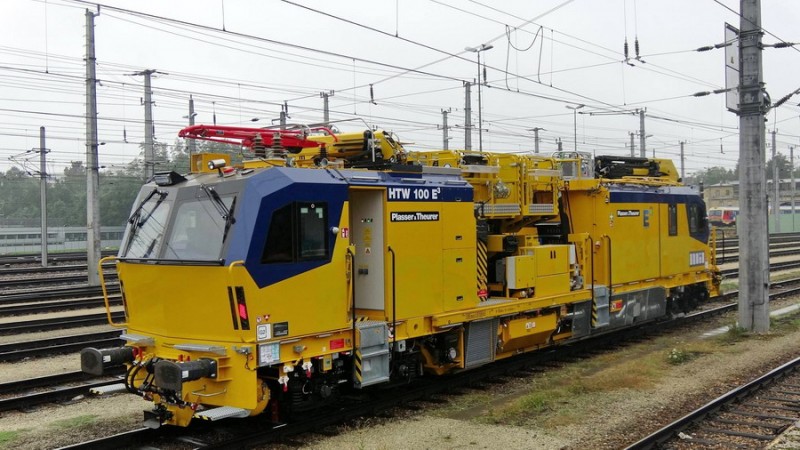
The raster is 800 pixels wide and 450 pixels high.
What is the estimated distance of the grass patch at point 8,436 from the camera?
25.6 feet

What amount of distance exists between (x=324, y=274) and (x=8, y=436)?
4090 millimetres

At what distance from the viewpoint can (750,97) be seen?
14.5 m

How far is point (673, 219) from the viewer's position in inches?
616

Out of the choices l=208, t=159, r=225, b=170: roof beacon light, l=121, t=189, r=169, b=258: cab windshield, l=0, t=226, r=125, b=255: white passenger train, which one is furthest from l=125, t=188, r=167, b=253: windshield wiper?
l=0, t=226, r=125, b=255: white passenger train

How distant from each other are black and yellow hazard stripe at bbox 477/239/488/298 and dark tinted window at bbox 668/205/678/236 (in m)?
6.53

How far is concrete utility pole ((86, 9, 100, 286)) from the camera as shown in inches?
906

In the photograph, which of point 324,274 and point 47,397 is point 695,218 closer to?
point 324,274

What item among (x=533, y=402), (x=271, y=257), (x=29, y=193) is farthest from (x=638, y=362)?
(x=29, y=193)

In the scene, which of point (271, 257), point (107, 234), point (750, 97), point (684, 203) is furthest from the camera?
point (107, 234)

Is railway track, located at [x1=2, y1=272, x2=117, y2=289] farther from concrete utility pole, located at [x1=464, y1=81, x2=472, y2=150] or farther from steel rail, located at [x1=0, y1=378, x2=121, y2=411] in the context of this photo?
steel rail, located at [x1=0, y1=378, x2=121, y2=411]

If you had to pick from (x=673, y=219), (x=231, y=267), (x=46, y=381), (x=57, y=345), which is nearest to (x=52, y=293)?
(x=57, y=345)

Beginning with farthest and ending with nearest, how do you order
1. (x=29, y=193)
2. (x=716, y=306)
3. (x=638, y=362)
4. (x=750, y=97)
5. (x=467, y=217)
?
1. (x=29, y=193)
2. (x=716, y=306)
3. (x=750, y=97)
4. (x=638, y=362)
5. (x=467, y=217)

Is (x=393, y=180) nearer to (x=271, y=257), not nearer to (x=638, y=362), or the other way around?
(x=271, y=257)

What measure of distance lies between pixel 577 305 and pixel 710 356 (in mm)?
2527
